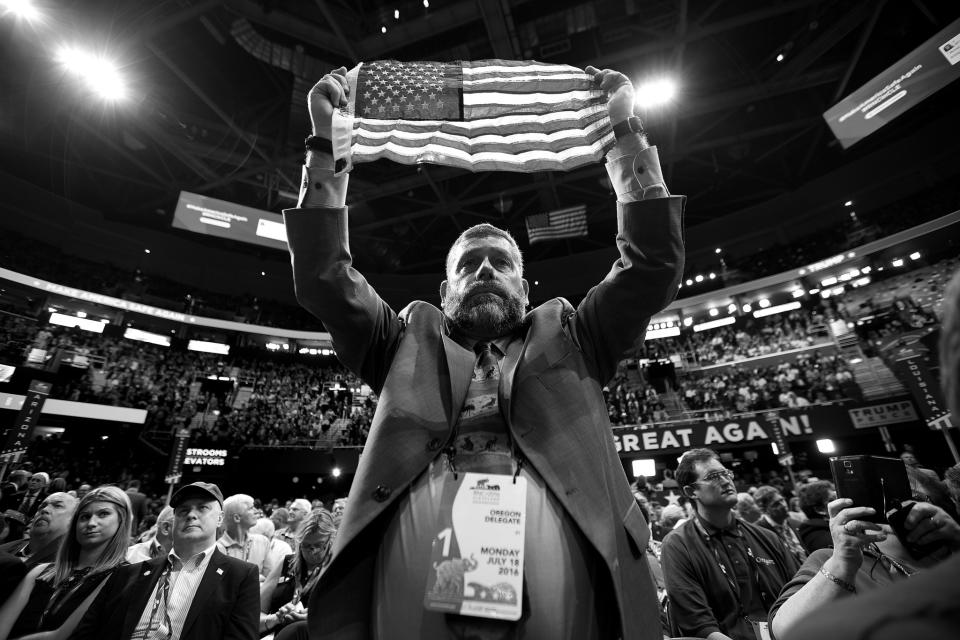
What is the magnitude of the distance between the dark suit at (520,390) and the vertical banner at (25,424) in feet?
41.8

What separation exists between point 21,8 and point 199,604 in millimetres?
15058

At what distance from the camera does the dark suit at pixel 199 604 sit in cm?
270

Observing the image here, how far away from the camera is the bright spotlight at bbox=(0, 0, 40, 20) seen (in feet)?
34.5

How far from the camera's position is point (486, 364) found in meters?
1.61

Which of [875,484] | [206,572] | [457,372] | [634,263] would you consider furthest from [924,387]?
[206,572]

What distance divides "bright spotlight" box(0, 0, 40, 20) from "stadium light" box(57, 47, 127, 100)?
979mm

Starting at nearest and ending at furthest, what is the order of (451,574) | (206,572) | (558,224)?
(451,574) < (206,572) < (558,224)

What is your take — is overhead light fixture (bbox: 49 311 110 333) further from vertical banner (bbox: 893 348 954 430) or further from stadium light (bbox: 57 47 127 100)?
vertical banner (bbox: 893 348 954 430)

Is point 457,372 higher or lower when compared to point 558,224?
lower

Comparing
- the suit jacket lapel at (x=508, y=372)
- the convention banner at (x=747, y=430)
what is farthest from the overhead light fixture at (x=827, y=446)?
the suit jacket lapel at (x=508, y=372)

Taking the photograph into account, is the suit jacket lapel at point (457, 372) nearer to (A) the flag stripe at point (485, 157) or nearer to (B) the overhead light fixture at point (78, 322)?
(A) the flag stripe at point (485, 157)

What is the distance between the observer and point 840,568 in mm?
1705

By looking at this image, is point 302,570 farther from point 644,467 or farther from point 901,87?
point 901,87

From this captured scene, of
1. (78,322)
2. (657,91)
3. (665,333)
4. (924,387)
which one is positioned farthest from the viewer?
(665,333)
